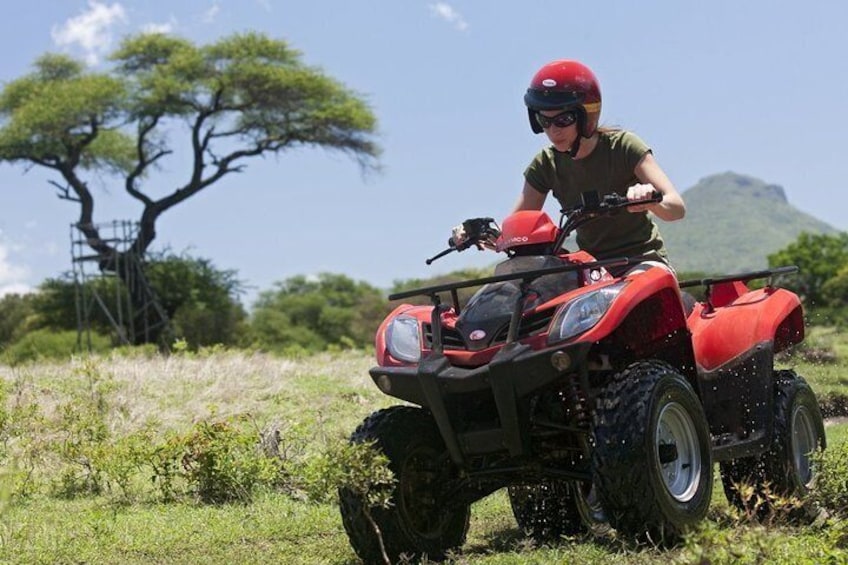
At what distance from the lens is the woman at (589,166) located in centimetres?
542

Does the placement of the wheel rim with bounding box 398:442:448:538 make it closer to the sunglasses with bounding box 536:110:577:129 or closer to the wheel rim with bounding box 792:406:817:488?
the sunglasses with bounding box 536:110:577:129

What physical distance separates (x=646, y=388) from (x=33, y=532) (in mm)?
3367

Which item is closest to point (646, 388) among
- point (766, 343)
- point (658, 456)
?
point (658, 456)

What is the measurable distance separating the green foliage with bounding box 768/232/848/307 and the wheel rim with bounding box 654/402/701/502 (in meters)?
35.9

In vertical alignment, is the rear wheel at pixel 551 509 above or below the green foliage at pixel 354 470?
below

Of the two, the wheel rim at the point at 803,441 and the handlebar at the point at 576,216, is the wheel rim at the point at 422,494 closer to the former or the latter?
the handlebar at the point at 576,216

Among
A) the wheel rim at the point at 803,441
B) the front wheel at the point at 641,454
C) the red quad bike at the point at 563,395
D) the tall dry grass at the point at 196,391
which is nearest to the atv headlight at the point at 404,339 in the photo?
the red quad bike at the point at 563,395

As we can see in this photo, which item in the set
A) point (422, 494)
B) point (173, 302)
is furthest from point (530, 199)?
point (173, 302)

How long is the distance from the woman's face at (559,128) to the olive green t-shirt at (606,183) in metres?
0.18

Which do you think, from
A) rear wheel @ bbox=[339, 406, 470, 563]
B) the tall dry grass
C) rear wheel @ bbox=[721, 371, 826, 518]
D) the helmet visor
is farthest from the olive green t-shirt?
the tall dry grass

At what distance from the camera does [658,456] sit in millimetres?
4613

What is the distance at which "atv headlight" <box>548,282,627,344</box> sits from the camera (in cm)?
457

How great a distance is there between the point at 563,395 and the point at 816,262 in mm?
42788

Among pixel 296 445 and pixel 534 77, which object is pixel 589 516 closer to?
pixel 534 77
